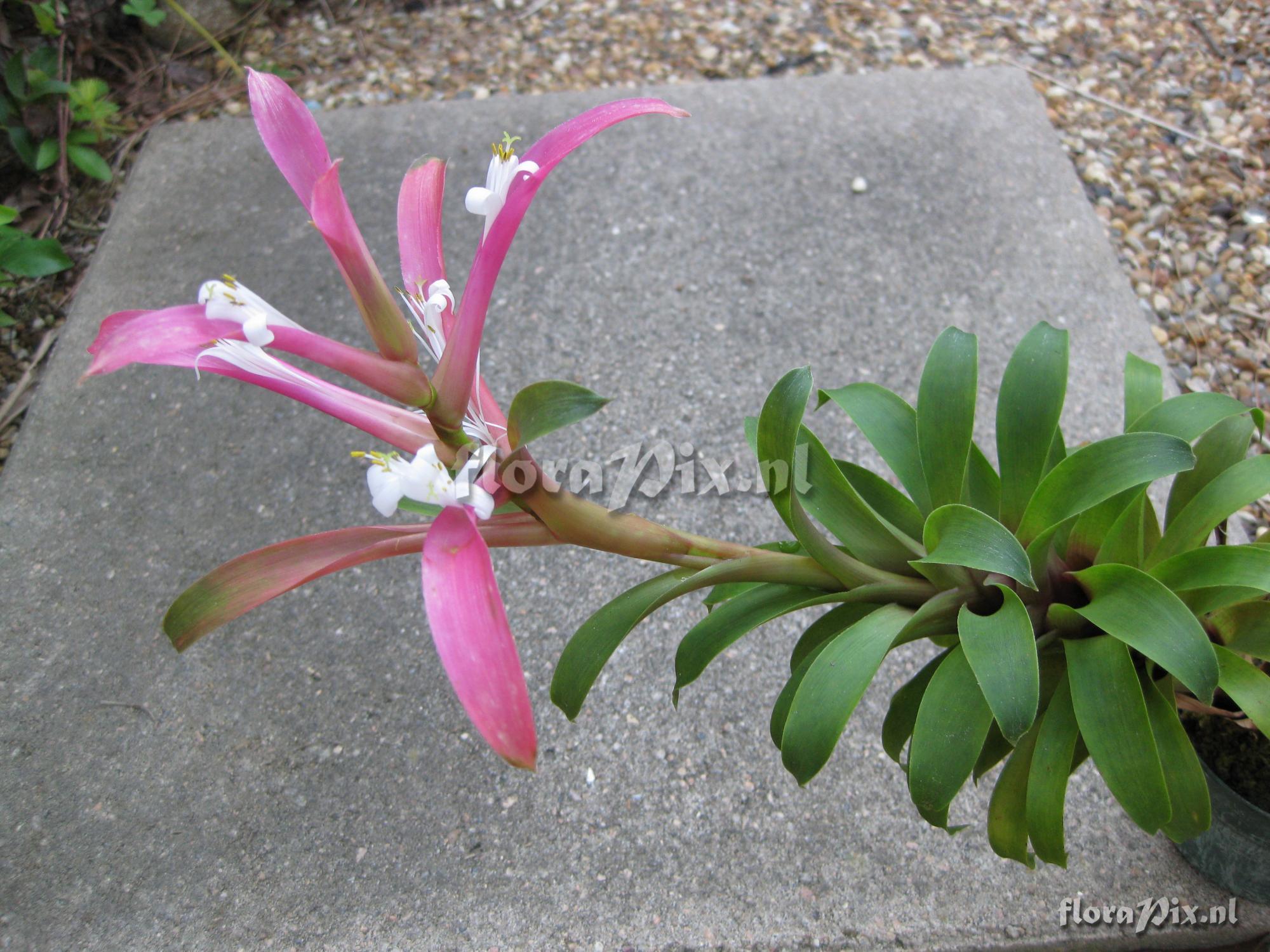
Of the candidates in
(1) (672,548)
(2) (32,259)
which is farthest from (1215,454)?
(2) (32,259)

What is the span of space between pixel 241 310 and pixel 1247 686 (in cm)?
95

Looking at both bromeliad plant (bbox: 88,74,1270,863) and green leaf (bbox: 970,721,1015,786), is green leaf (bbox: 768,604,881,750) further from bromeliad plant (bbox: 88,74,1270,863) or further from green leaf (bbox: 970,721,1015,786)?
green leaf (bbox: 970,721,1015,786)

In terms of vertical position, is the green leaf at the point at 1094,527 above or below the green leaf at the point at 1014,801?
above

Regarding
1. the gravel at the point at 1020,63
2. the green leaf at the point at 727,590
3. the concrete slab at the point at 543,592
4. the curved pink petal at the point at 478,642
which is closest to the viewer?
the curved pink petal at the point at 478,642

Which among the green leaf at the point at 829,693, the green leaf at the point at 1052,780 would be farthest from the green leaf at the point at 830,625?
the green leaf at the point at 1052,780

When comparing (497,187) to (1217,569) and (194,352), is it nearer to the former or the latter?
(194,352)

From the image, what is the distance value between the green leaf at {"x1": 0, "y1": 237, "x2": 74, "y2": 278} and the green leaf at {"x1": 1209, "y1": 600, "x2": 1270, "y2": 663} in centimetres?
194

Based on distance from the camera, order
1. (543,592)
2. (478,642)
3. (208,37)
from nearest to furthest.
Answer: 1. (478,642)
2. (543,592)
3. (208,37)

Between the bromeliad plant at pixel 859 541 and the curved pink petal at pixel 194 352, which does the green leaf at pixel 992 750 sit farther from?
the curved pink petal at pixel 194 352

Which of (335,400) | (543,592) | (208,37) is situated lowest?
(543,592)

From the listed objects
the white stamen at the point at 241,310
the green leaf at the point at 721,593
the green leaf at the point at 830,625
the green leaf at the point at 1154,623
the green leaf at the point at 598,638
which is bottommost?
the green leaf at the point at 721,593

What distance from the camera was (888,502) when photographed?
1048mm

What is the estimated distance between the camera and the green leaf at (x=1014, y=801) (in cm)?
95

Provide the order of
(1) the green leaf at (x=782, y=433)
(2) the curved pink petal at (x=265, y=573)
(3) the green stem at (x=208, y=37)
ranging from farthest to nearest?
(3) the green stem at (x=208, y=37), (1) the green leaf at (x=782, y=433), (2) the curved pink petal at (x=265, y=573)
